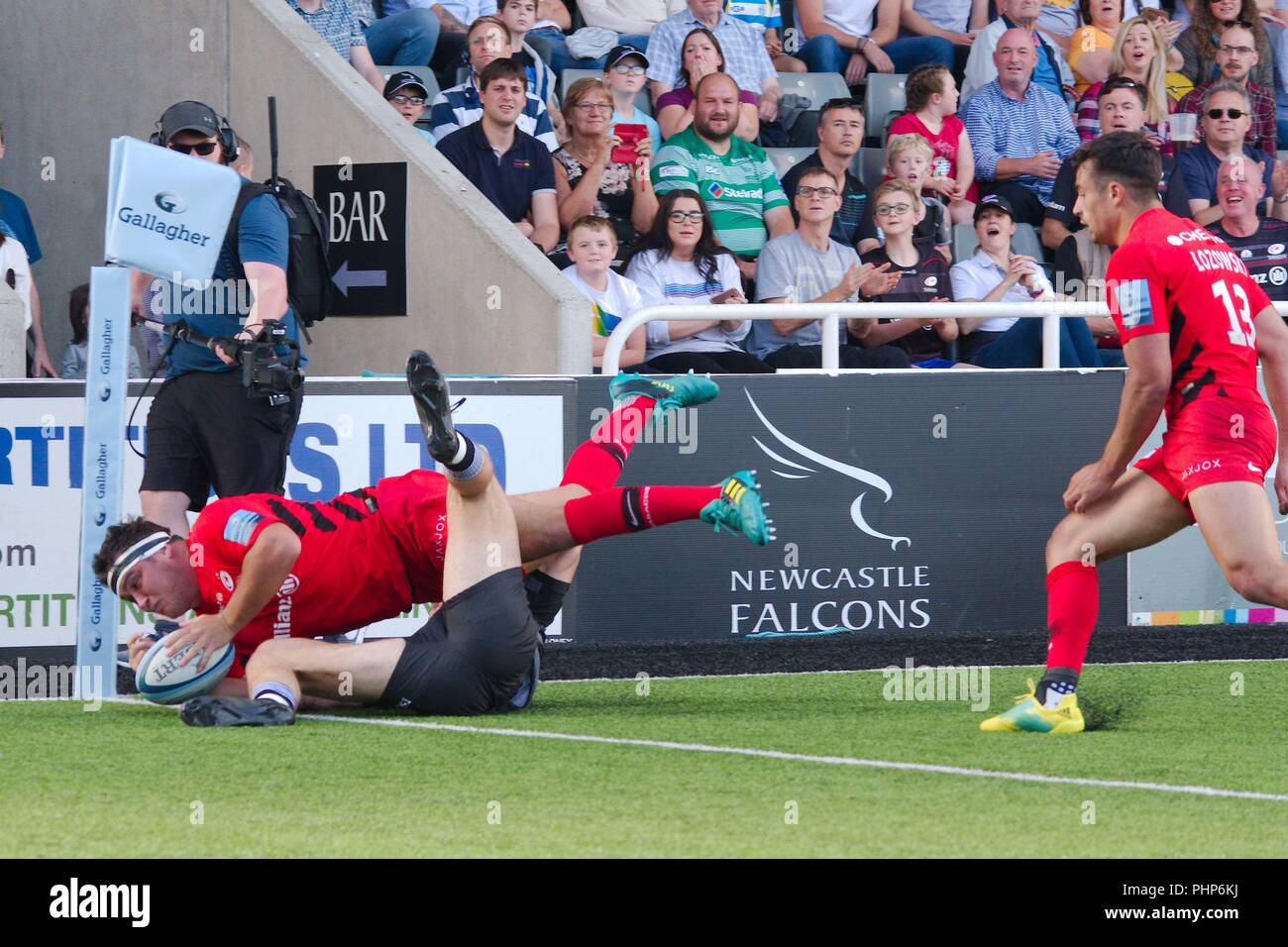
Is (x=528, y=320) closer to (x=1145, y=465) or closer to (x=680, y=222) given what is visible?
(x=680, y=222)

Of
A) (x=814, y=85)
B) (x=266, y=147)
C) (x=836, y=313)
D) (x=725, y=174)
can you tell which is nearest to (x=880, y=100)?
(x=814, y=85)

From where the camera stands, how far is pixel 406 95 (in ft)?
38.7

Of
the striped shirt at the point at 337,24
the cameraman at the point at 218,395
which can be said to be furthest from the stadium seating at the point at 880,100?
the cameraman at the point at 218,395

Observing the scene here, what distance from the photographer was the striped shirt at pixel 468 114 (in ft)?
39.2

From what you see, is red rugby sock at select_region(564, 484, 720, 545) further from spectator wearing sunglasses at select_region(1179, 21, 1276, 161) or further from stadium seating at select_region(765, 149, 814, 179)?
spectator wearing sunglasses at select_region(1179, 21, 1276, 161)

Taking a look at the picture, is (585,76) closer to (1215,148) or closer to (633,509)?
(1215,148)

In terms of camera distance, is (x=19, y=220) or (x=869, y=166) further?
(x=869, y=166)

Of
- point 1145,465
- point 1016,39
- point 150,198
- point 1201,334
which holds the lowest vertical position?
point 1145,465

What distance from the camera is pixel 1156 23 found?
14.4m

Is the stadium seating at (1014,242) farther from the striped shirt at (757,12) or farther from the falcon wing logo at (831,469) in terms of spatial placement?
the falcon wing logo at (831,469)

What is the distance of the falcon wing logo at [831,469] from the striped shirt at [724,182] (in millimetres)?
2508

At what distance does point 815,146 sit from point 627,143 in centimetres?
170

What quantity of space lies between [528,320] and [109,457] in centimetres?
284
